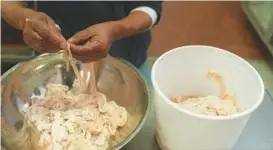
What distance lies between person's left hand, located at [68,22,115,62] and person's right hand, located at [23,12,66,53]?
0.02 m

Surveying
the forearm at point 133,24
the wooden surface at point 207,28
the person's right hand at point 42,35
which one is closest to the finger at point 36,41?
the person's right hand at point 42,35

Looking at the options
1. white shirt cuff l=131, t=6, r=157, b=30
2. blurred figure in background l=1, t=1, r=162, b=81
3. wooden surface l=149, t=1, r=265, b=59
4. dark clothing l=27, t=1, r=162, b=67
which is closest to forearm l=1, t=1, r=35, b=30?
blurred figure in background l=1, t=1, r=162, b=81

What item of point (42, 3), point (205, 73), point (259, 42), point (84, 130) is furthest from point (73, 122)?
point (259, 42)

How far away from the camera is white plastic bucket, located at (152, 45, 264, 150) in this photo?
604 mm

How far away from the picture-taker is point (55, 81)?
0.81 m

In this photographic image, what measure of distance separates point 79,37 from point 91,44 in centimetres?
3

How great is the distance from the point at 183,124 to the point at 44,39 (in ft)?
0.97

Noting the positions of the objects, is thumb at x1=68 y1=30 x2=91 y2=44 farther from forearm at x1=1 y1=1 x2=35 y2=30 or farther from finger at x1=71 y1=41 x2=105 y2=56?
forearm at x1=1 y1=1 x2=35 y2=30

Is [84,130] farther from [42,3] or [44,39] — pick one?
[42,3]

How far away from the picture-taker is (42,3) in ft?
3.29

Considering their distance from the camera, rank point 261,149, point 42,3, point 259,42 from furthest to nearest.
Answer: point 259,42 → point 42,3 → point 261,149

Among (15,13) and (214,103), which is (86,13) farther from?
(214,103)

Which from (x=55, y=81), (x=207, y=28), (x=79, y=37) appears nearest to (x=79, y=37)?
(x=79, y=37)

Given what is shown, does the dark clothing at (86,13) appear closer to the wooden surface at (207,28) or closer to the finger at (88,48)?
the finger at (88,48)
